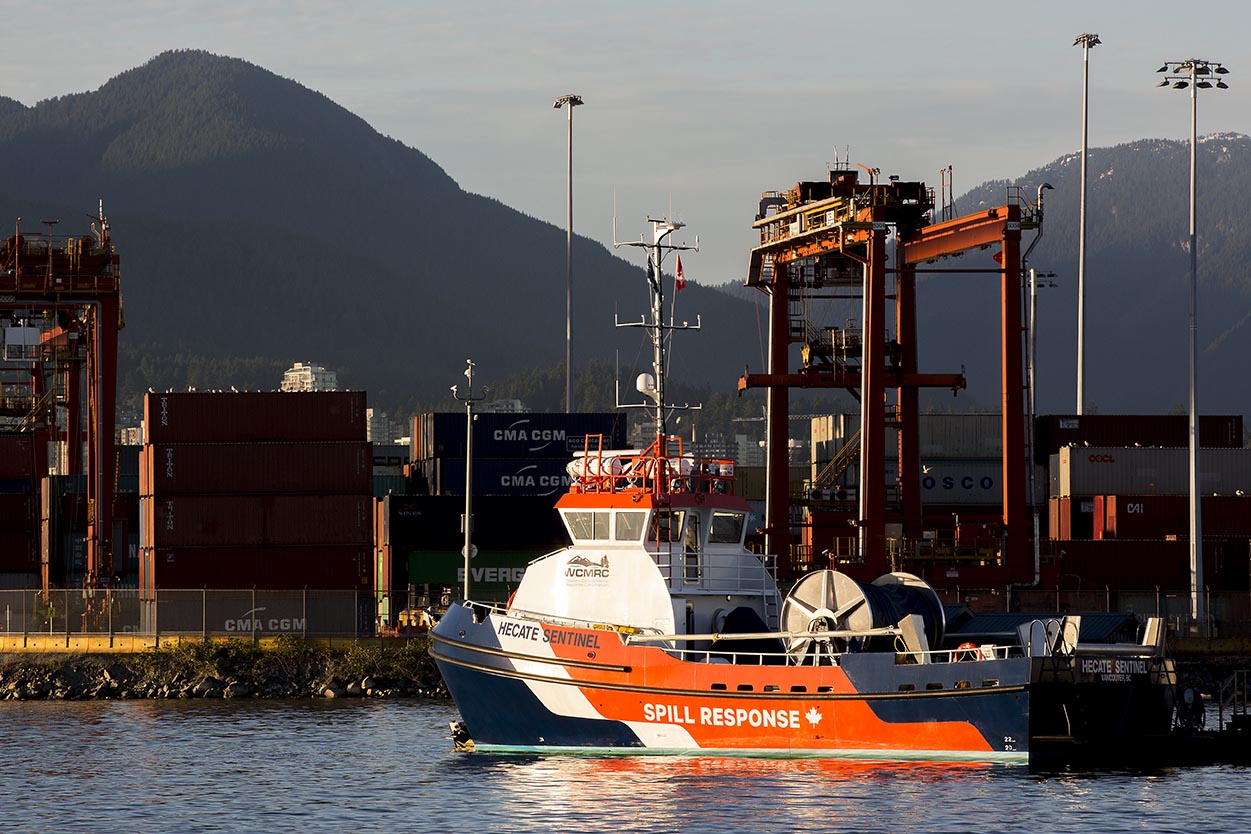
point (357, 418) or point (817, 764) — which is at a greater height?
point (357, 418)

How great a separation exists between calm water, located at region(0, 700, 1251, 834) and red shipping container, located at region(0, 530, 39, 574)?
81.2 feet

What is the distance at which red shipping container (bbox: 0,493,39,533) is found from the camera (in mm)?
61781

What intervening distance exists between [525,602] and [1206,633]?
879 inches

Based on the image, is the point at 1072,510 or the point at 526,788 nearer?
the point at 526,788

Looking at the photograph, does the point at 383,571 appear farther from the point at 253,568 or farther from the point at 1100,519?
the point at 1100,519

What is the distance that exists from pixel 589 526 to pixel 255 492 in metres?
21.9

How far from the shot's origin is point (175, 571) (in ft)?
177

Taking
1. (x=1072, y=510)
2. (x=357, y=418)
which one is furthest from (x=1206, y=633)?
(x=357, y=418)

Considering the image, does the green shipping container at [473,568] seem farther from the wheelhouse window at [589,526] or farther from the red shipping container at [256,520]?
the wheelhouse window at [589,526]

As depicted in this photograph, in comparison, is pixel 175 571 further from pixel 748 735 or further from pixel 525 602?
pixel 748 735

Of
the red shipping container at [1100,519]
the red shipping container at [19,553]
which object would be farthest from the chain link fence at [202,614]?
the red shipping container at [1100,519]

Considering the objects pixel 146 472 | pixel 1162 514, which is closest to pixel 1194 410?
pixel 1162 514

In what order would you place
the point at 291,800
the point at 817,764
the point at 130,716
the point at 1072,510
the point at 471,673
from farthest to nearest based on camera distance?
the point at 1072,510
the point at 130,716
the point at 471,673
the point at 817,764
the point at 291,800

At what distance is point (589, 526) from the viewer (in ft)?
117
